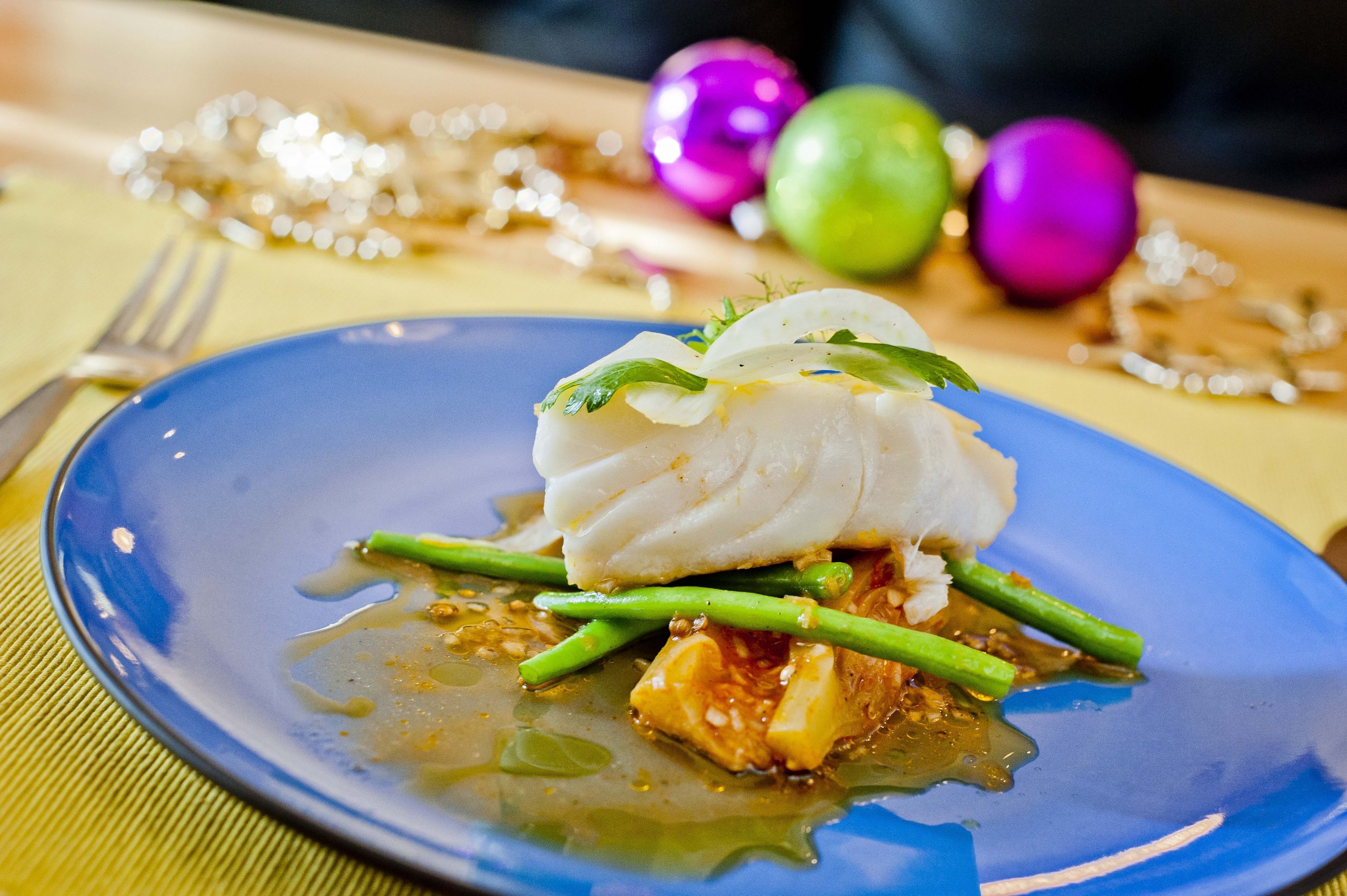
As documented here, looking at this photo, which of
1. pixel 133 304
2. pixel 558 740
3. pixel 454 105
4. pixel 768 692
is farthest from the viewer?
pixel 454 105

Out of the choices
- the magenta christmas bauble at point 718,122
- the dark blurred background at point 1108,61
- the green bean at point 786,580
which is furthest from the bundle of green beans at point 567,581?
the dark blurred background at point 1108,61

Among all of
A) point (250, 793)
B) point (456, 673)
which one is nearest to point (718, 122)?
point (456, 673)

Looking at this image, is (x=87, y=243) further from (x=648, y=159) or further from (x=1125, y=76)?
(x=1125, y=76)

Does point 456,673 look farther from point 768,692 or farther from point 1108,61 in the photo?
point 1108,61

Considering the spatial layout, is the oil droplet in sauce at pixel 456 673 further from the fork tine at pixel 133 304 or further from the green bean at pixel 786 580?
the fork tine at pixel 133 304

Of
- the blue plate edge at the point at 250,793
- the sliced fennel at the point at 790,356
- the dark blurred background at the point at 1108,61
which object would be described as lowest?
the dark blurred background at the point at 1108,61
